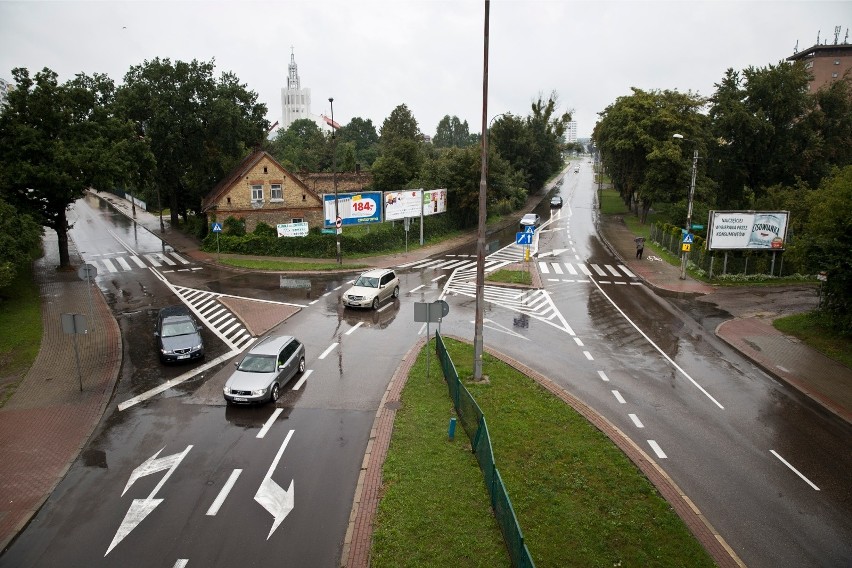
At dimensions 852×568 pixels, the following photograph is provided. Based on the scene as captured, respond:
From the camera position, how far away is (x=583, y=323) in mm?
24672

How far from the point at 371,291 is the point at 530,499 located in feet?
55.1

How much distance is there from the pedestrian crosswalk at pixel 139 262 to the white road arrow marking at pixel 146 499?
2637cm

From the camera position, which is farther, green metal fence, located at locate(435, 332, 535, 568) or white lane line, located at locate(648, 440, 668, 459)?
white lane line, located at locate(648, 440, 668, 459)

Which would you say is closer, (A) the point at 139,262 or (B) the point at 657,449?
(B) the point at 657,449

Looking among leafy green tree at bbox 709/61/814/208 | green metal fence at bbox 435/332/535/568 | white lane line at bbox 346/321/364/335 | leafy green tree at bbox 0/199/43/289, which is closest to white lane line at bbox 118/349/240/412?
white lane line at bbox 346/321/364/335

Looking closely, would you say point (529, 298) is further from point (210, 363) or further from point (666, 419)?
point (210, 363)

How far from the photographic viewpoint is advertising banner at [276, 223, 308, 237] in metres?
40.6

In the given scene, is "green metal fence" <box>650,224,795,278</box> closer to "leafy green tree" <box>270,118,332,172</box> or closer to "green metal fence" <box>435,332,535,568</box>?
"green metal fence" <box>435,332,535,568</box>

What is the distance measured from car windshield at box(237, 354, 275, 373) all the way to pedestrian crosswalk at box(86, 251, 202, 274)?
2308cm

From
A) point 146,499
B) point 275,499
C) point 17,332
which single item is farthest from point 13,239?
point 275,499

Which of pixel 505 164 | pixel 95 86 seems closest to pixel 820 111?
pixel 505 164

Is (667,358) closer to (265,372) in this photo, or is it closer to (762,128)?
(265,372)

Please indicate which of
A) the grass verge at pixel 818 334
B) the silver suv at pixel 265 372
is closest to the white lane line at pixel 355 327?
the silver suv at pixel 265 372

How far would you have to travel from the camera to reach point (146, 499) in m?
11.2
